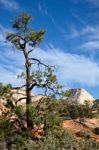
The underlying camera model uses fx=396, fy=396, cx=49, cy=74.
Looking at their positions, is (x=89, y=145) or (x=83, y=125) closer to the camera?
(x=89, y=145)

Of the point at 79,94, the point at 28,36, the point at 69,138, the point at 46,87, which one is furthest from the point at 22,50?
the point at 79,94

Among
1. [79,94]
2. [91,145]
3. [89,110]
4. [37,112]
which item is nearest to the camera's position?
[91,145]

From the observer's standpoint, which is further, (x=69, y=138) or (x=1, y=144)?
(x=1, y=144)

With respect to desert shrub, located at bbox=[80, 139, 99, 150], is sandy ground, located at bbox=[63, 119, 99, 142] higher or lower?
higher

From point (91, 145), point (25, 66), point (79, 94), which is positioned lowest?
point (91, 145)

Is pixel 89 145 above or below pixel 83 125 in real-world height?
below

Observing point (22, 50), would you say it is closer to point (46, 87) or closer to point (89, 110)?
point (46, 87)

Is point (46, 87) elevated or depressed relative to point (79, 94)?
depressed

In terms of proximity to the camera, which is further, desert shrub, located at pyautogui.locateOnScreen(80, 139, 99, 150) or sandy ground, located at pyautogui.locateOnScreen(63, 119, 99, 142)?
sandy ground, located at pyautogui.locateOnScreen(63, 119, 99, 142)

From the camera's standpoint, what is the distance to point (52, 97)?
96.6 feet

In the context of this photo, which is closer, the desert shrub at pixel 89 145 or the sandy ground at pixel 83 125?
the desert shrub at pixel 89 145

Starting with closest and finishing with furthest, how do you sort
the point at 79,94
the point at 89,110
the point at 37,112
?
the point at 37,112
the point at 89,110
the point at 79,94

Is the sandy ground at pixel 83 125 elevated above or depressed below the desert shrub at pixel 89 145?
above

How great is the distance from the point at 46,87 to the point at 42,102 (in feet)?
3.85
